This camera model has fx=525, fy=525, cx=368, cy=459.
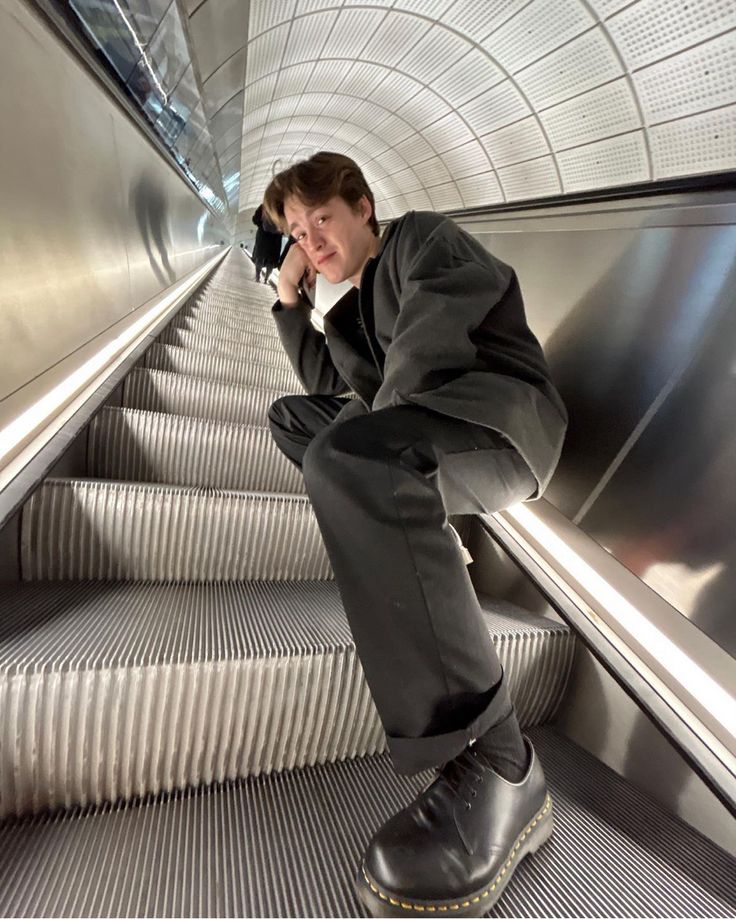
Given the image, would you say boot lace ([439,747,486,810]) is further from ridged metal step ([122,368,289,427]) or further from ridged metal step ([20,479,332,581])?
ridged metal step ([122,368,289,427])

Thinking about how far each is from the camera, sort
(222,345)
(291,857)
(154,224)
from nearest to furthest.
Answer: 1. (291,857)
2. (222,345)
3. (154,224)

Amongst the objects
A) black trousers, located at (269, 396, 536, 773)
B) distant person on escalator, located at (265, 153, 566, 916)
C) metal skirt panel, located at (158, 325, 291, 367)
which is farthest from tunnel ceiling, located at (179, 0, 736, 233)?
black trousers, located at (269, 396, 536, 773)

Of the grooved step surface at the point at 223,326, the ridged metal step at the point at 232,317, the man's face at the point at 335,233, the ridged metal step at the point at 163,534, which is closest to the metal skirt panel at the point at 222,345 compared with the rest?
the grooved step surface at the point at 223,326

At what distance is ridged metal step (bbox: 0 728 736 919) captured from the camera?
2.51 feet

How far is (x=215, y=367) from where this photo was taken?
2.88m

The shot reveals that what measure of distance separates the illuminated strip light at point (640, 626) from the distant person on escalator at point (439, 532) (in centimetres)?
33

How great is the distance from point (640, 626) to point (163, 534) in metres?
1.23

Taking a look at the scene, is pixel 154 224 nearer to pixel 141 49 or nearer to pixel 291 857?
pixel 141 49

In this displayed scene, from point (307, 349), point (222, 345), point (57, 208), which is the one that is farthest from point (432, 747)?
point (222, 345)

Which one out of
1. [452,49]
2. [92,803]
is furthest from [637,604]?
[452,49]

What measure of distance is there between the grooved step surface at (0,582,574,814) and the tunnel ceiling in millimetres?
5739

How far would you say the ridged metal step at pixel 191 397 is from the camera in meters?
2.29

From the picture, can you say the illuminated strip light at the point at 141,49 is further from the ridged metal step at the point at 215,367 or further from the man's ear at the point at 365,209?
the man's ear at the point at 365,209

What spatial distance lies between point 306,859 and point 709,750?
0.75 meters
